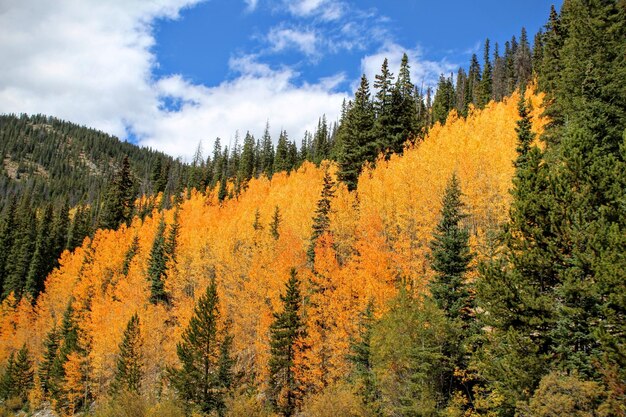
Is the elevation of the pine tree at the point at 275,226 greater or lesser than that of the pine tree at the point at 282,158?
lesser

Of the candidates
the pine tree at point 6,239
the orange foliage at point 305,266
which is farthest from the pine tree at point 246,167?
the pine tree at point 6,239

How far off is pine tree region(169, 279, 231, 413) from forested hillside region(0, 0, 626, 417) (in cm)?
18

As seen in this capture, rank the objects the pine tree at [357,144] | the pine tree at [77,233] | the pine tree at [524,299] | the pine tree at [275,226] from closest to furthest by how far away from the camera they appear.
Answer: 1. the pine tree at [524,299]
2. the pine tree at [275,226]
3. the pine tree at [357,144]
4. the pine tree at [77,233]

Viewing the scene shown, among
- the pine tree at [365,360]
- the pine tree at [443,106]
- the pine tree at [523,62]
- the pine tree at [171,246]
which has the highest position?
the pine tree at [523,62]

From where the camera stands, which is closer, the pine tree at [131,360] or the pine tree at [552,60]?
the pine tree at [131,360]

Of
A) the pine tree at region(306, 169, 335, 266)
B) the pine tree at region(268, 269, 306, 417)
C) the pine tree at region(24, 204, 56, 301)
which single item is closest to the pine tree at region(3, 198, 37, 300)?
the pine tree at region(24, 204, 56, 301)

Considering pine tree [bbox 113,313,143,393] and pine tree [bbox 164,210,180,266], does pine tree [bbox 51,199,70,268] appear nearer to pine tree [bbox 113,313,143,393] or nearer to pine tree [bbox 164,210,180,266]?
pine tree [bbox 164,210,180,266]

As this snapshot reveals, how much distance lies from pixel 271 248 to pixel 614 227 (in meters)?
37.3

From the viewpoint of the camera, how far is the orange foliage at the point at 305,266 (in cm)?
3347

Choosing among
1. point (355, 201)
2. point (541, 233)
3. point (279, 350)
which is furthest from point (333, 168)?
point (541, 233)

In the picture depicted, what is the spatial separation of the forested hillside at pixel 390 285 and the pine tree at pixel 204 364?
0.60 feet

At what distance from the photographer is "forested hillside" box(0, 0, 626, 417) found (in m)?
15.3

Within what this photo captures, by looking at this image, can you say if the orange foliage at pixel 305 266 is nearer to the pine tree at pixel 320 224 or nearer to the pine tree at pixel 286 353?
the pine tree at pixel 320 224

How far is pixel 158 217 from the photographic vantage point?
88750 mm
